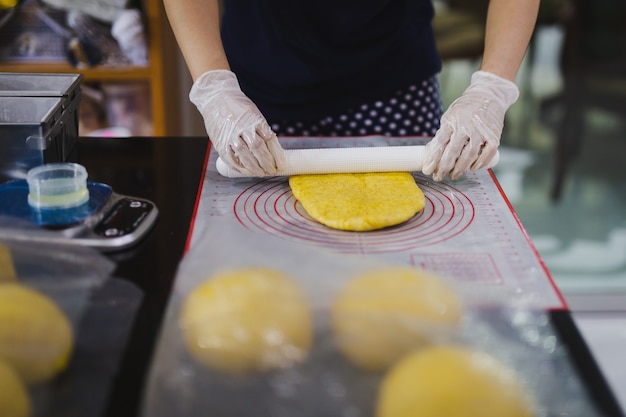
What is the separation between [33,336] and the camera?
63cm

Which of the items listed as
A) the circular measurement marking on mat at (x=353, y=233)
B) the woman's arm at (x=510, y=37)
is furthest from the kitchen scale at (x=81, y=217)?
the woman's arm at (x=510, y=37)

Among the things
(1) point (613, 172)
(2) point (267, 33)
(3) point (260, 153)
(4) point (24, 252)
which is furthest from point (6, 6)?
(1) point (613, 172)

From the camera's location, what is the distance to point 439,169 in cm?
109

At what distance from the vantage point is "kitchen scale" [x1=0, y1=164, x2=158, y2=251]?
2.79 feet

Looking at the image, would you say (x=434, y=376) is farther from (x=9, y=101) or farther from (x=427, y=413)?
(x=9, y=101)

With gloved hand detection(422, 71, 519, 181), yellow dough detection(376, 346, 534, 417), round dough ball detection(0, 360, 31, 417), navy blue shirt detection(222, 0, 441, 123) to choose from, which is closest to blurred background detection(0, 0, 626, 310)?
gloved hand detection(422, 71, 519, 181)

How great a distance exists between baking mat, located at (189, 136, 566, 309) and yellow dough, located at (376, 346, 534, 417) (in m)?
0.15

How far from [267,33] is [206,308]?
0.88 metres

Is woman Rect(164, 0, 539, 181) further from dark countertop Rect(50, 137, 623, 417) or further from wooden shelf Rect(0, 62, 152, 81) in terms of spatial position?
wooden shelf Rect(0, 62, 152, 81)

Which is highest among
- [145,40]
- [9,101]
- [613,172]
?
[9,101]

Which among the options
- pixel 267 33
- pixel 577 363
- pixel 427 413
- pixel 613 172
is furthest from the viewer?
pixel 613 172

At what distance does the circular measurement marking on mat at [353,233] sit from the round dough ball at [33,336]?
13.4 inches

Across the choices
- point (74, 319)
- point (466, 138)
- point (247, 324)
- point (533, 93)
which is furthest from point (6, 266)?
point (533, 93)

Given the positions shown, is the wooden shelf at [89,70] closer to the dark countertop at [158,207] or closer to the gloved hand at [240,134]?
the dark countertop at [158,207]
